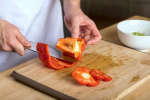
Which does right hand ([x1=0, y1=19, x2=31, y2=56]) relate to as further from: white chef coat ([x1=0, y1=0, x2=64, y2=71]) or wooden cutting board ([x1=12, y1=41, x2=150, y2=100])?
white chef coat ([x1=0, y1=0, x2=64, y2=71])

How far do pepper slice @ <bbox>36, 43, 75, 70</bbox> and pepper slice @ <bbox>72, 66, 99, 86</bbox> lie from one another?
0.31ft

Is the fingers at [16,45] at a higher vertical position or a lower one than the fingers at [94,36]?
higher

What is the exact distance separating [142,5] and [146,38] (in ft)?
6.54

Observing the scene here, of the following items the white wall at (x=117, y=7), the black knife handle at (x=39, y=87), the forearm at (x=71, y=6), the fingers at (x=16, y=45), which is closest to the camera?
the black knife handle at (x=39, y=87)

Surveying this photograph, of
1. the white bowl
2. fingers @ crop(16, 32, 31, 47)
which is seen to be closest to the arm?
the white bowl

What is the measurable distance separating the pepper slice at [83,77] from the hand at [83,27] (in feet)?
0.89

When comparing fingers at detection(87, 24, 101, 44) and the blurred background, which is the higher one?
fingers at detection(87, 24, 101, 44)

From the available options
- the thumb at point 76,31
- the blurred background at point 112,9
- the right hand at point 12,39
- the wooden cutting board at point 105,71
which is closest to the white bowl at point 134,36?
the wooden cutting board at point 105,71

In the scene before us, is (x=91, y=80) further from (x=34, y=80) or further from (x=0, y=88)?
(x=0, y=88)

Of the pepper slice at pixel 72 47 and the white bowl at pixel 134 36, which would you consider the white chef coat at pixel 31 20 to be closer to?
the pepper slice at pixel 72 47

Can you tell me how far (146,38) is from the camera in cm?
141

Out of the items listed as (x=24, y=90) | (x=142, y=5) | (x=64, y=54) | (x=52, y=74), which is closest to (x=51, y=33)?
(x=64, y=54)

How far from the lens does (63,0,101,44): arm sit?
145 cm

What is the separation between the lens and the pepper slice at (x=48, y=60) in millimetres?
1257
